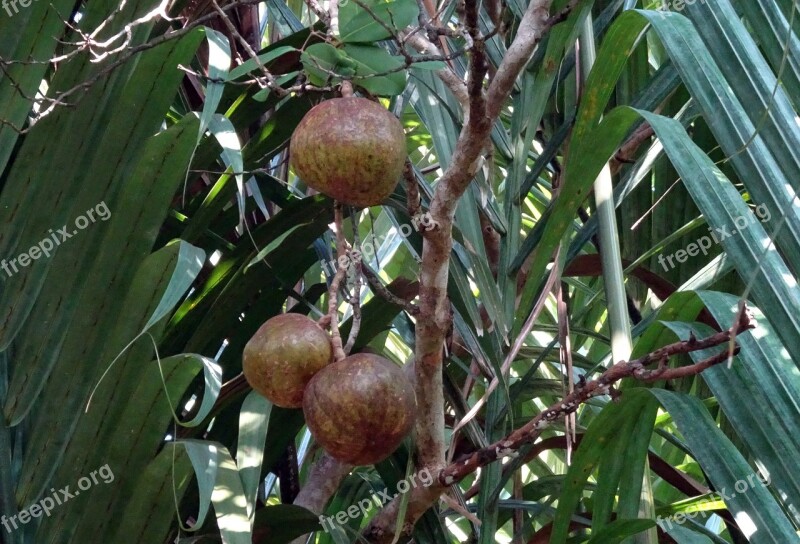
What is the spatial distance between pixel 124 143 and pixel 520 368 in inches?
30.1

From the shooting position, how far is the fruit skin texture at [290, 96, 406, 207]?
0.48m

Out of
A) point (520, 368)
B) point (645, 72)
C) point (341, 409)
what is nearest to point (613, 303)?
point (341, 409)

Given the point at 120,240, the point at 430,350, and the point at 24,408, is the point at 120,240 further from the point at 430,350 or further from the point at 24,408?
the point at 430,350

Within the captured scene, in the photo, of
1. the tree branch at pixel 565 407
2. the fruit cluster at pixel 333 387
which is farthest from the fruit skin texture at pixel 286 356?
the tree branch at pixel 565 407

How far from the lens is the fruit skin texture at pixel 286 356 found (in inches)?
19.8

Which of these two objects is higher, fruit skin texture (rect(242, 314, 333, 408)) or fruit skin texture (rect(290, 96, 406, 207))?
fruit skin texture (rect(290, 96, 406, 207))

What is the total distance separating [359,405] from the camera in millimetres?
481

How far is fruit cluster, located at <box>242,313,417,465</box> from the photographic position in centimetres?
48

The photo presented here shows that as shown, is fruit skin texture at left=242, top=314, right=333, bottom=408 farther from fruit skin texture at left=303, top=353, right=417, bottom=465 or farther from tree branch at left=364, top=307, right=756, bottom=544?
tree branch at left=364, top=307, right=756, bottom=544

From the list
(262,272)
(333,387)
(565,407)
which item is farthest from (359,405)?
(262,272)

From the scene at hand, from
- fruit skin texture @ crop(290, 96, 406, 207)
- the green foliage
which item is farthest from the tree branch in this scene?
fruit skin texture @ crop(290, 96, 406, 207)

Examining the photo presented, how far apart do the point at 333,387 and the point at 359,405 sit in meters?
0.02

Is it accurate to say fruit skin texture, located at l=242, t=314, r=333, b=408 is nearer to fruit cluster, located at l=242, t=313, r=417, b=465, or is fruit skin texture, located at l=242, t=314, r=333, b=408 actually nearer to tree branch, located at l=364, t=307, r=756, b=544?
fruit cluster, located at l=242, t=313, r=417, b=465

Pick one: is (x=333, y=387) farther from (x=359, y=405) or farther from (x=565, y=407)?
(x=565, y=407)
